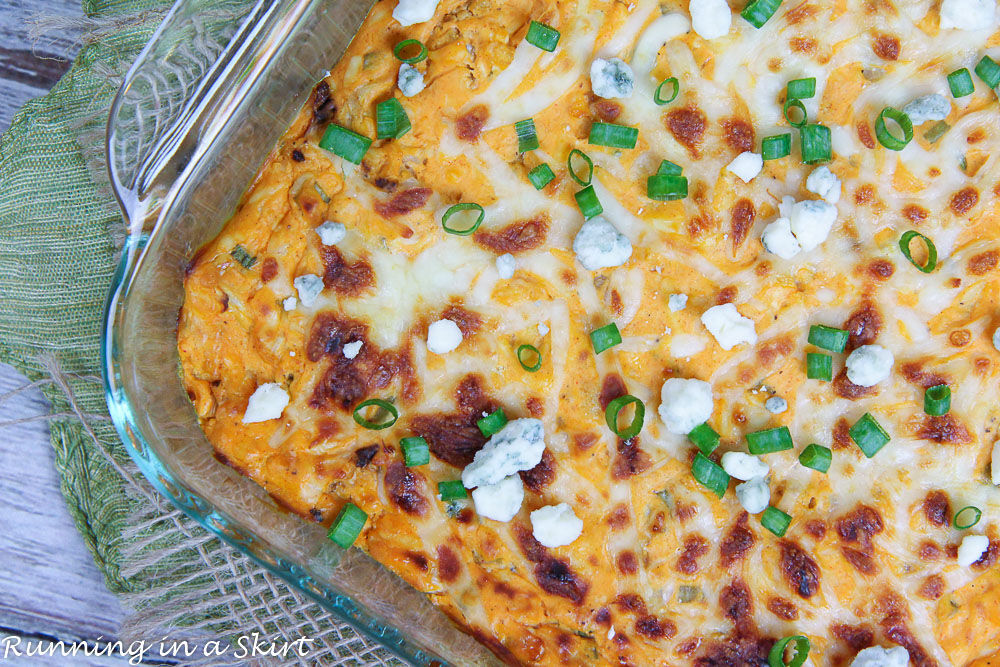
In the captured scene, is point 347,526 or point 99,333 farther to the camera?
point 99,333

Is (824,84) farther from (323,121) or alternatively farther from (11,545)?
(11,545)

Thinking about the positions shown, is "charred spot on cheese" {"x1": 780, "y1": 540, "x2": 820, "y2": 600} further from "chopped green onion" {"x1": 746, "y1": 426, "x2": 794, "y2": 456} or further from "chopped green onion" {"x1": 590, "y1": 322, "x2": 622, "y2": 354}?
"chopped green onion" {"x1": 590, "y1": 322, "x2": 622, "y2": 354}

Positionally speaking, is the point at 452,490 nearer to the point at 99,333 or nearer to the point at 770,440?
the point at 770,440

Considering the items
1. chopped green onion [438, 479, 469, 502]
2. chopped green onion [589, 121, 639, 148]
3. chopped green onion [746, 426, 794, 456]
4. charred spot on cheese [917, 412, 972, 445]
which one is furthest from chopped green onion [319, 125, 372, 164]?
charred spot on cheese [917, 412, 972, 445]

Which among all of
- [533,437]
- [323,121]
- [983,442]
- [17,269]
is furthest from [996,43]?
[17,269]

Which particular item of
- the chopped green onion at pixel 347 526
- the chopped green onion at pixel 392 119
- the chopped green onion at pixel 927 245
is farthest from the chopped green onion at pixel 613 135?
the chopped green onion at pixel 347 526

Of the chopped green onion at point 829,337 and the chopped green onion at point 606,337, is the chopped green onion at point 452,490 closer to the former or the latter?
the chopped green onion at point 606,337

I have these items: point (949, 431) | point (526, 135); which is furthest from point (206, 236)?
point (949, 431)
